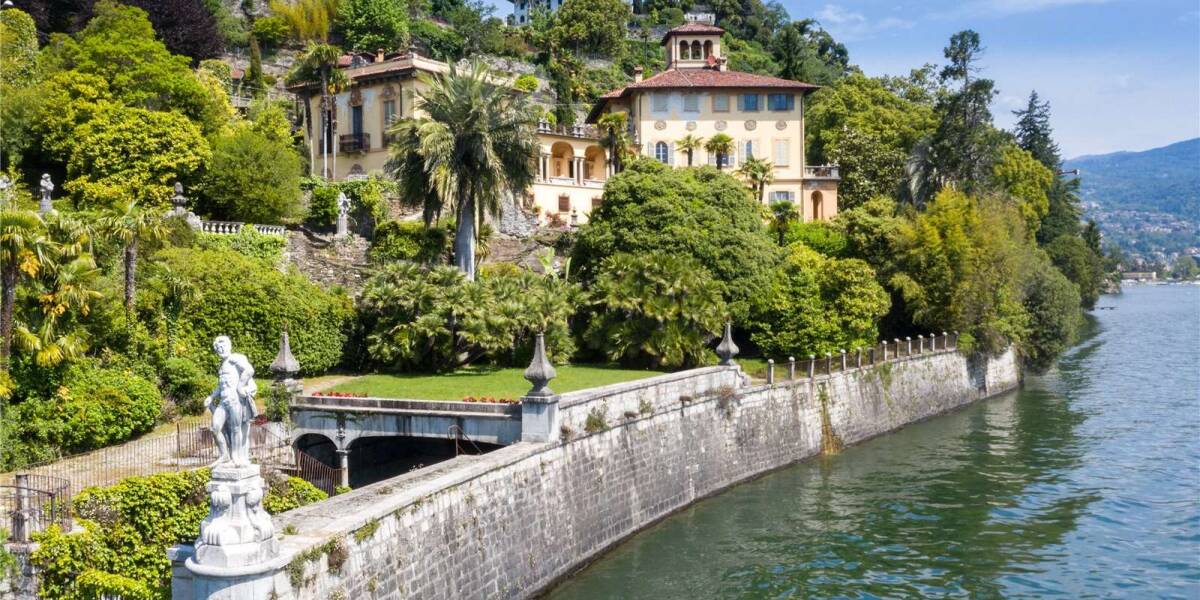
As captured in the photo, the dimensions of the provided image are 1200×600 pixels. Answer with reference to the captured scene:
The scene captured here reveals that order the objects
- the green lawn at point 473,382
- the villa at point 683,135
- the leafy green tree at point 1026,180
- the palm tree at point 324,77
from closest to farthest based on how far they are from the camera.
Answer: the green lawn at point 473,382
the palm tree at point 324,77
the villa at point 683,135
the leafy green tree at point 1026,180

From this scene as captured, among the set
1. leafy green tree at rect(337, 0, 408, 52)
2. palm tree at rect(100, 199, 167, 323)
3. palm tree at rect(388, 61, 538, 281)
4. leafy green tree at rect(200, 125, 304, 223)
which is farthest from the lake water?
leafy green tree at rect(337, 0, 408, 52)

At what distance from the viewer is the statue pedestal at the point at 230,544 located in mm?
13750

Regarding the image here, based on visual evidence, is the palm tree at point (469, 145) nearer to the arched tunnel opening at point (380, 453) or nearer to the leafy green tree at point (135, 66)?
the arched tunnel opening at point (380, 453)

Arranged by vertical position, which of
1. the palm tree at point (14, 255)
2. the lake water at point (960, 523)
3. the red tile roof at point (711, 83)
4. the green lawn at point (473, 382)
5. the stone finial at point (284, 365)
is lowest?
the lake water at point (960, 523)

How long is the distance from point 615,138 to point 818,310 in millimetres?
18189

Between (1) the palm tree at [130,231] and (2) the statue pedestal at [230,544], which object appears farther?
(1) the palm tree at [130,231]

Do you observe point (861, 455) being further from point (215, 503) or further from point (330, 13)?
point (330, 13)

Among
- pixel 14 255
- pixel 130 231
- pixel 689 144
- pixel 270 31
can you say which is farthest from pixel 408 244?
pixel 270 31

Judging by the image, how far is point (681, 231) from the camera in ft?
138

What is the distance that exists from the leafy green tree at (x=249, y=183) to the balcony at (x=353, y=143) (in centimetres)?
964

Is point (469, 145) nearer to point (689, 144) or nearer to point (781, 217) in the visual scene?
point (781, 217)

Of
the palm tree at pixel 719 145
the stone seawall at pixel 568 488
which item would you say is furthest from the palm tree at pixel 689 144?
the stone seawall at pixel 568 488

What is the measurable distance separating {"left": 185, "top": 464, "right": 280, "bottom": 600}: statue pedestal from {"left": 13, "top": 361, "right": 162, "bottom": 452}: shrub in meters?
11.3

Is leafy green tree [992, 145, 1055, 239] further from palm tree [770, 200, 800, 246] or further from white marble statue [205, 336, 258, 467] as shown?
white marble statue [205, 336, 258, 467]
